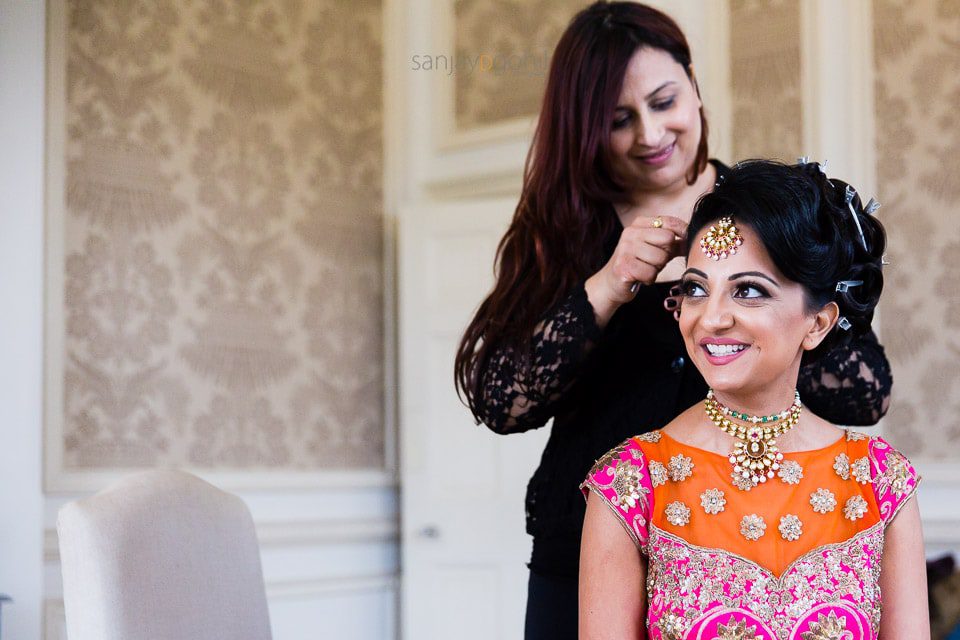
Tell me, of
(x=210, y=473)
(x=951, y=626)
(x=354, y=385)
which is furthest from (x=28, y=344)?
(x=951, y=626)

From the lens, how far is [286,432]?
386cm

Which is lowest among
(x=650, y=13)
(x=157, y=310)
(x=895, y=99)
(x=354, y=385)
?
(x=354, y=385)

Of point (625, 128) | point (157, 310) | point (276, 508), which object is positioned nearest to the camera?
point (625, 128)

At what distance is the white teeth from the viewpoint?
1222 mm

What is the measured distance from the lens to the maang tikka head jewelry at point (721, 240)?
4.07 ft

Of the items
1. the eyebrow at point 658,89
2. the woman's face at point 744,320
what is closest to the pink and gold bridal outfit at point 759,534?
the woman's face at point 744,320

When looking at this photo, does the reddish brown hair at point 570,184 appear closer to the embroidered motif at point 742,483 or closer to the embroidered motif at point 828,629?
the embroidered motif at point 742,483

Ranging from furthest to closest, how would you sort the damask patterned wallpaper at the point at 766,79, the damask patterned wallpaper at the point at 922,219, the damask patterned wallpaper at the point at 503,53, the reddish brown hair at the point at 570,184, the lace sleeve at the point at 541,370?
the damask patterned wallpaper at the point at 503,53
the damask patterned wallpaper at the point at 766,79
the damask patterned wallpaper at the point at 922,219
the reddish brown hair at the point at 570,184
the lace sleeve at the point at 541,370

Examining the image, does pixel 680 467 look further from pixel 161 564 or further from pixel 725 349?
pixel 161 564

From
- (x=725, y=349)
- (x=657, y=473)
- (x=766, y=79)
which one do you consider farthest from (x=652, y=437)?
(x=766, y=79)

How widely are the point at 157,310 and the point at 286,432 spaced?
0.63m

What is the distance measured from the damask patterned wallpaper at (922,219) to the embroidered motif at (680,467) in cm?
207

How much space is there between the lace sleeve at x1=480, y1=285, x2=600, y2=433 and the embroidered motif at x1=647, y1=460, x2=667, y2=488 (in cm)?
27

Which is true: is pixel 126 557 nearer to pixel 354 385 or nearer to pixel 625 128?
pixel 625 128
